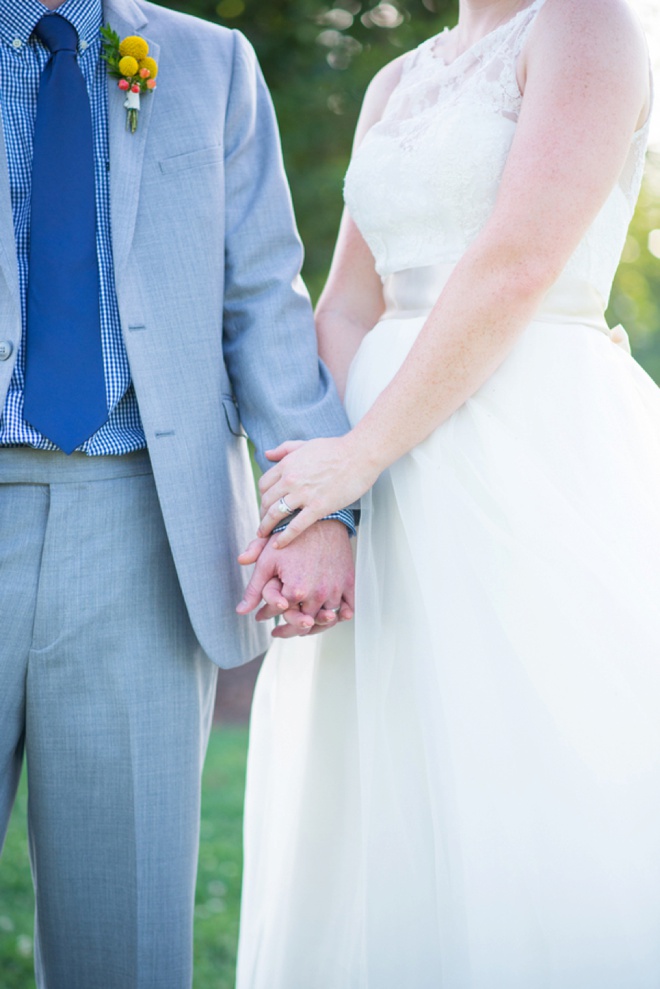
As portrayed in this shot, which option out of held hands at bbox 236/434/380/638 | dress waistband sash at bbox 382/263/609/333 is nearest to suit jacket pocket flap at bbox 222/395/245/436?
held hands at bbox 236/434/380/638

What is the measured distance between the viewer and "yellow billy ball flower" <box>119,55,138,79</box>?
87.7 inches

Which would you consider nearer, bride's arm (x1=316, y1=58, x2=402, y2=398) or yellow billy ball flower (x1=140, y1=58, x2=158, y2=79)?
yellow billy ball flower (x1=140, y1=58, x2=158, y2=79)

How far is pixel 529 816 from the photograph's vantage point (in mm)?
1946

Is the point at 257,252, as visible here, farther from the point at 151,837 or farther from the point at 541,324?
the point at 151,837

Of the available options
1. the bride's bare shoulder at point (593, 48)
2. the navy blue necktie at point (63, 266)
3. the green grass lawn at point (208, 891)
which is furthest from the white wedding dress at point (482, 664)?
the green grass lawn at point (208, 891)

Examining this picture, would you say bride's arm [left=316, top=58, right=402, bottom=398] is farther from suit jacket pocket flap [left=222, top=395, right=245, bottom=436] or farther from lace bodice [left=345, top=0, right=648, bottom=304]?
suit jacket pocket flap [left=222, top=395, right=245, bottom=436]

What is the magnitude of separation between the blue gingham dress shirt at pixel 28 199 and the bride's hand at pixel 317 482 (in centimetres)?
32

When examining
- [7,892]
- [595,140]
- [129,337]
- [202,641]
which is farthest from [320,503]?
[7,892]

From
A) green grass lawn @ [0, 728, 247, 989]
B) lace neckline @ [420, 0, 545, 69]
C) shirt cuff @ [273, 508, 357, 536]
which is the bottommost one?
green grass lawn @ [0, 728, 247, 989]

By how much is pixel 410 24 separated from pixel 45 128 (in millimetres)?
4360

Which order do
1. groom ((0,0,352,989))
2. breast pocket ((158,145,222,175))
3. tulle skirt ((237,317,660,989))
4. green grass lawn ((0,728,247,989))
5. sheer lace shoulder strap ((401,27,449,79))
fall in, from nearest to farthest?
1. tulle skirt ((237,317,660,989))
2. groom ((0,0,352,989))
3. breast pocket ((158,145,222,175))
4. sheer lace shoulder strap ((401,27,449,79))
5. green grass lawn ((0,728,247,989))

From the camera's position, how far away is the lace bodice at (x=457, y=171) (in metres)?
2.19

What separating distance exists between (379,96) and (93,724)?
1689mm

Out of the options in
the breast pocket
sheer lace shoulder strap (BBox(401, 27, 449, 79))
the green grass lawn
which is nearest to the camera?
the breast pocket
